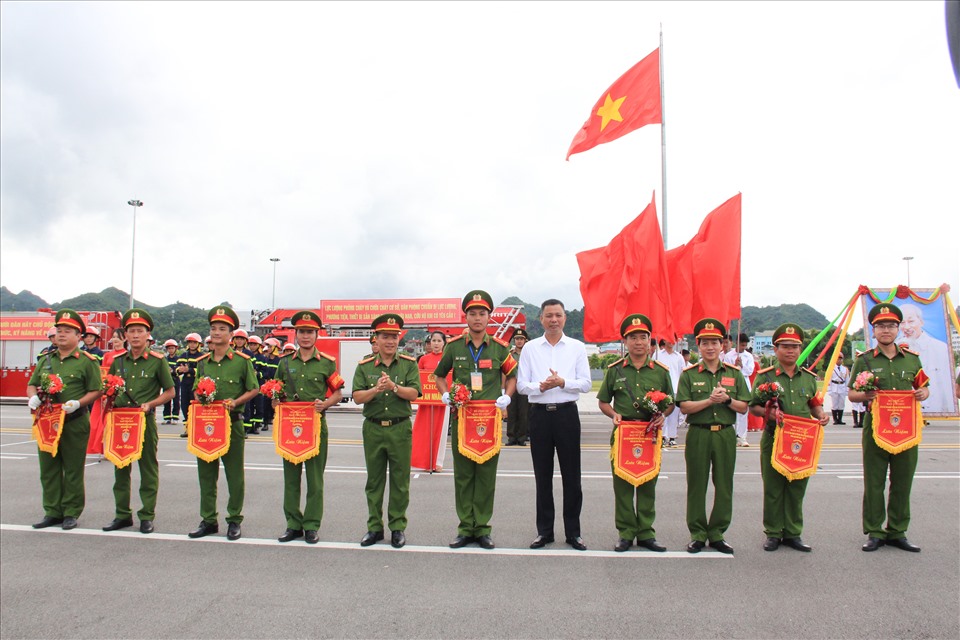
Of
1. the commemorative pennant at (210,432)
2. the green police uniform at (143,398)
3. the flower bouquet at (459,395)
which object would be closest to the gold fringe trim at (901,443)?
the flower bouquet at (459,395)

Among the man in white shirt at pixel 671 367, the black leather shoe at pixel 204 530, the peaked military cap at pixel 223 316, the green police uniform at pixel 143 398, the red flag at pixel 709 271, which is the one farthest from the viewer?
the man in white shirt at pixel 671 367

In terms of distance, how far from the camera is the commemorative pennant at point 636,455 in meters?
5.27

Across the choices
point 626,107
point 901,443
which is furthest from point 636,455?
point 626,107

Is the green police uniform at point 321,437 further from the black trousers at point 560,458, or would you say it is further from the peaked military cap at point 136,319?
the black trousers at point 560,458

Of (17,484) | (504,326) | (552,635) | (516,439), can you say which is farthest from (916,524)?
(504,326)

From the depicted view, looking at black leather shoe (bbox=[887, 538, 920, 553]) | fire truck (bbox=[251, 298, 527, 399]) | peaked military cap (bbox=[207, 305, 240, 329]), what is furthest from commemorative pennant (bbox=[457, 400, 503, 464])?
fire truck (bbox=[251, 298, 527, 399])

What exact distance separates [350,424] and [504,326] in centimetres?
659

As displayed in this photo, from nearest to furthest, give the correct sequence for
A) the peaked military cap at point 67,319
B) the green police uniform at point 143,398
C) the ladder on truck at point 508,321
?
the green police uniform at point 143,398
the peaked military cap at point 67,319
the ladder on truck at point 508,321

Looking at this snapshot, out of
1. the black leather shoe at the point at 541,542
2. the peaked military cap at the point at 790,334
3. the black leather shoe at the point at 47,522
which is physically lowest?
the black leather shoe at the point at 47,522

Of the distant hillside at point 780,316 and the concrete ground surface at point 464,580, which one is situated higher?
the distant hillside at point 780,316

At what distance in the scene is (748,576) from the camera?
4.65 metres

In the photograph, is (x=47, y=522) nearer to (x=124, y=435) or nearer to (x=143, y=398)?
(x=124, y=435)

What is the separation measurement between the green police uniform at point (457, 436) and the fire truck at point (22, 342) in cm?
2041

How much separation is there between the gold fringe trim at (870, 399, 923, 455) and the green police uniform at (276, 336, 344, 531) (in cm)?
483
